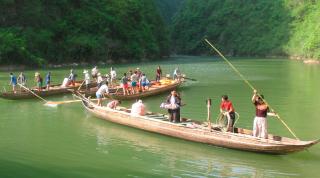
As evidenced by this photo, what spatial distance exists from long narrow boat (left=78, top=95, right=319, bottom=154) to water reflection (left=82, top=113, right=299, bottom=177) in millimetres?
286

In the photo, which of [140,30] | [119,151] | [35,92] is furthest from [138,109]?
[140,30]

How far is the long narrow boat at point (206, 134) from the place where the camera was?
15945 millimetres

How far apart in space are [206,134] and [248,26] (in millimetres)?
Result: 123318

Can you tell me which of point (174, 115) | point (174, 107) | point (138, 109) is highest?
point (174, 107)

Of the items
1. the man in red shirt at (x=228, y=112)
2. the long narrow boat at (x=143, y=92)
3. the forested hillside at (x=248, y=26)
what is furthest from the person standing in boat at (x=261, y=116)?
the forested hillside at (x=248, y=26)

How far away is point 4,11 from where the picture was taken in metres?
68.0

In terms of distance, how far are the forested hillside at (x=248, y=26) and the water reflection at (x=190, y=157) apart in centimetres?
7941

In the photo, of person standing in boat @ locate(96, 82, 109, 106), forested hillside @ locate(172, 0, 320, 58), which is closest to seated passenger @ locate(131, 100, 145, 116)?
person standing in boat @ locate(96, 82, 109, 106)

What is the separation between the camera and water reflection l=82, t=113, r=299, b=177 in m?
14.9

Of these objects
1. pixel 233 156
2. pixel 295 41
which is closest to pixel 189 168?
pixel 233 156

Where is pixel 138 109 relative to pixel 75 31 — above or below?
below

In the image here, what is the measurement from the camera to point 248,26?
449 feet

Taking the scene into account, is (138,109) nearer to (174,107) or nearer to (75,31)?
(174,107)

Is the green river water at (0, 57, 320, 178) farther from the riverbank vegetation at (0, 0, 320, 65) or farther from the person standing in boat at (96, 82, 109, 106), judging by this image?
the riverbank vegetation at (0, 0, 320, 65)
